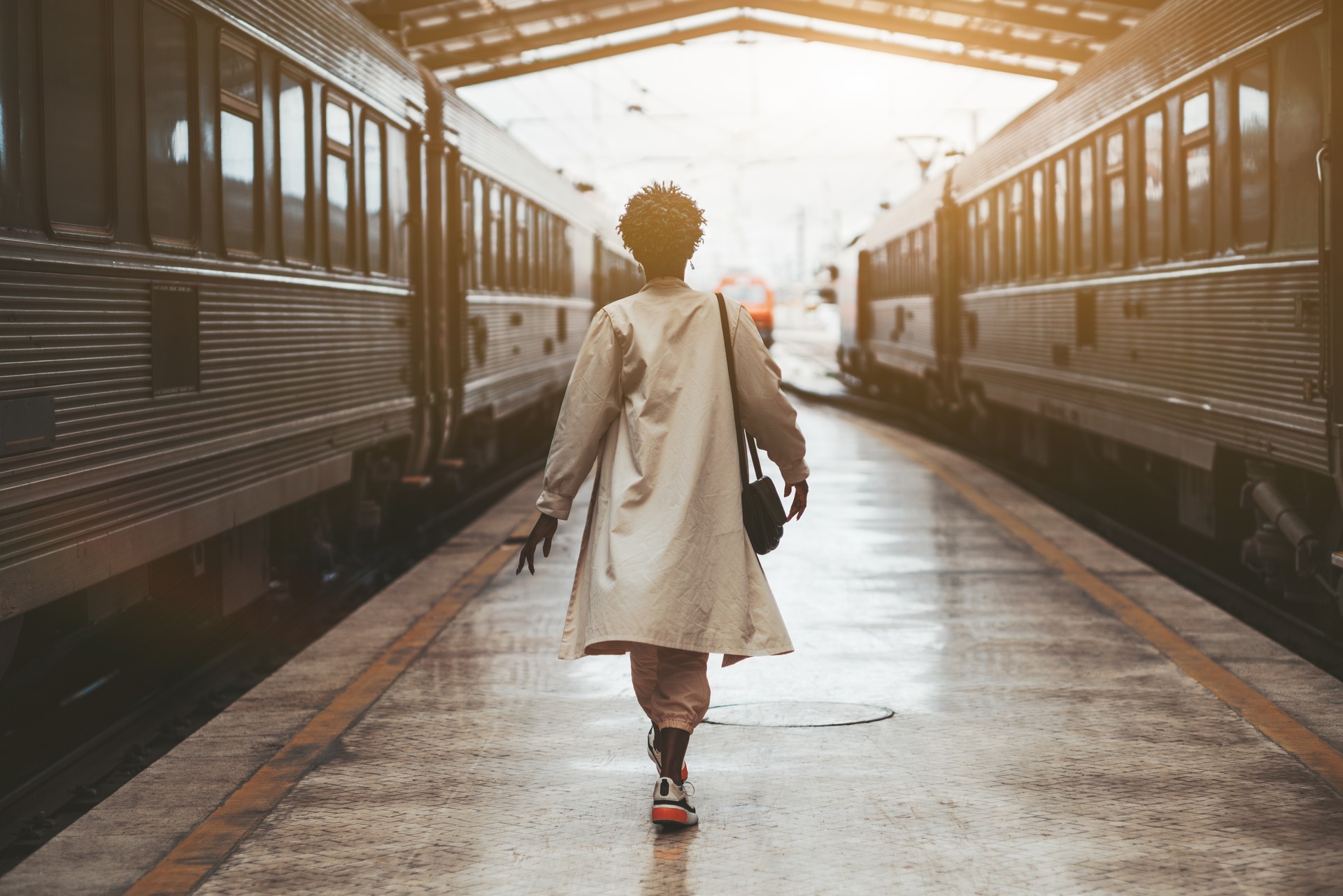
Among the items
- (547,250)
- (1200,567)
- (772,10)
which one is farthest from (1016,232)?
(772,10)

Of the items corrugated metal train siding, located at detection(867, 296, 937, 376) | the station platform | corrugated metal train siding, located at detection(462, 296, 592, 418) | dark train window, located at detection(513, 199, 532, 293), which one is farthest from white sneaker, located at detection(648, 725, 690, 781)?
corrugated metal train siding, located at detection(867, 296, 937, 376)

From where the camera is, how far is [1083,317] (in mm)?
11031

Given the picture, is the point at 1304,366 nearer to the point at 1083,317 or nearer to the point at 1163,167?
the point at 1163,167

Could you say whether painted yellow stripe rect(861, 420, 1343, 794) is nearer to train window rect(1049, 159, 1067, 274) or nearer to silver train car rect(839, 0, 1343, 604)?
silver train car rect(839, 0, 1343, 604)

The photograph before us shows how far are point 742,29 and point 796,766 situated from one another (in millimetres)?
16269

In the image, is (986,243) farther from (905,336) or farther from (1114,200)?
(905,336)

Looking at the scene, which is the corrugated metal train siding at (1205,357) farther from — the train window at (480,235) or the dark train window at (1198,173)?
the train window at (480,235)

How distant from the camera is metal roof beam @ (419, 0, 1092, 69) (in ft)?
55.9

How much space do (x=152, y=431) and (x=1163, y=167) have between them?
586 centimetres

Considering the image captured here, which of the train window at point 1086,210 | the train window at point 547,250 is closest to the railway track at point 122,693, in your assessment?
the train window at point 1086,210

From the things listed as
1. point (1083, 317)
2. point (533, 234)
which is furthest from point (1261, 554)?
point (533, 234)

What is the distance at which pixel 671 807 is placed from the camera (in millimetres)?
3885

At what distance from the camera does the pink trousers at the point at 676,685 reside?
4035 millimetres

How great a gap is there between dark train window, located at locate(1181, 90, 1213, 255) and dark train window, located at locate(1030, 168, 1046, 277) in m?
4.14
